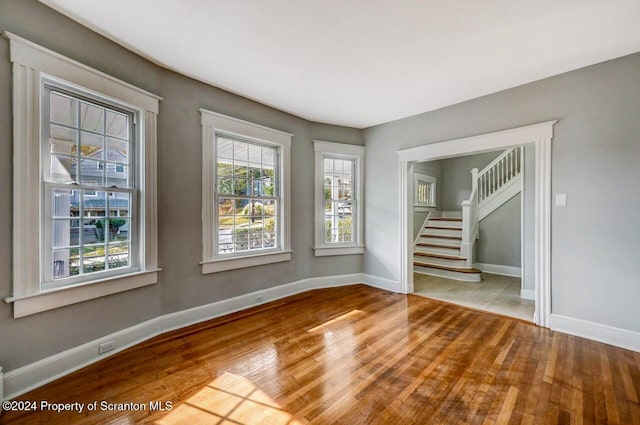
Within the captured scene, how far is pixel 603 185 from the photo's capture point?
2.55 metres

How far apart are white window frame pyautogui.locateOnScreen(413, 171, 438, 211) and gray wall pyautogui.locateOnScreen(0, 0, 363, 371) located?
3055 mm

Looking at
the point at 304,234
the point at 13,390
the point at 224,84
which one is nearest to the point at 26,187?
the point at 13,390

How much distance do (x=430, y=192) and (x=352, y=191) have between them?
3605 millimetres

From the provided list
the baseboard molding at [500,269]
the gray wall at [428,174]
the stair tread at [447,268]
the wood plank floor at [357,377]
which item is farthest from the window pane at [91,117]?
the baseboard molding at [500,269]

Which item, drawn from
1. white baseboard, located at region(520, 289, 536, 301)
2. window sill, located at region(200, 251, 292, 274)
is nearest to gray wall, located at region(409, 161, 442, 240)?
white baseboard, located at region(520, 289, 536, 301)

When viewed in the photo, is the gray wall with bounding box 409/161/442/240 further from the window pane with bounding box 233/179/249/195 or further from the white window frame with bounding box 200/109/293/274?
the window pane with bounding box 233/179/249/195

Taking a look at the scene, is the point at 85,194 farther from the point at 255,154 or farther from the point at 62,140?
the point at 255,154

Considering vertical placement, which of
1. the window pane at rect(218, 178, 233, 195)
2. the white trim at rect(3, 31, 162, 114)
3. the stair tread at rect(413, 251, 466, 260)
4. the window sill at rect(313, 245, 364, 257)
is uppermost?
the white trim at rect(3, 31, 162, 114)

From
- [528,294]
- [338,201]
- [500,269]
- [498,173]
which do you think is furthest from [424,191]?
[528,294]

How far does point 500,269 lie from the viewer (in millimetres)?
5379

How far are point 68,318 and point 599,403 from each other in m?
3.78

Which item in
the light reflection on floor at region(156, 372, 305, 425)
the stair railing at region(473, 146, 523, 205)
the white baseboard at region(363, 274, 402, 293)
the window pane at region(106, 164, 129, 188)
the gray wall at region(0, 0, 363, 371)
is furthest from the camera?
the stair railing at region(473, 146, 523, 205)

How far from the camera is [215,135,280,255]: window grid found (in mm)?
3258

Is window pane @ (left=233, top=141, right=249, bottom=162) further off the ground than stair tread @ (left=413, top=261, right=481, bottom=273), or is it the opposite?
window pane @ (left=233, top=141, right=249, bottom=162)
